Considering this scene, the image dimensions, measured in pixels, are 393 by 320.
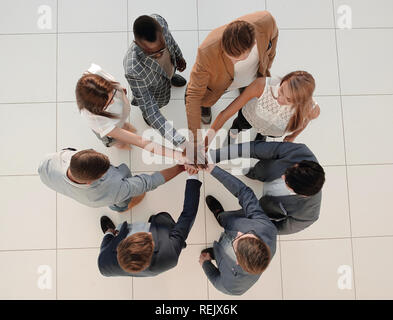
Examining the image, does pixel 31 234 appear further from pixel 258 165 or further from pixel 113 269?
pixel 258 165

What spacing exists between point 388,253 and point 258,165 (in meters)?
1.68

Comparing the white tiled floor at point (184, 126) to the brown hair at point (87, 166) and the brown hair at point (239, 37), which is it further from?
the brown hair at point (239, 37)

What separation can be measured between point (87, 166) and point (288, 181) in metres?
1.17

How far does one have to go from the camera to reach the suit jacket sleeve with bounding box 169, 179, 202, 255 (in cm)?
183

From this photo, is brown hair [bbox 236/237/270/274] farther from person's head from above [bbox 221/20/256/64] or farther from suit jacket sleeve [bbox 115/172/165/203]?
person's head from above [bbox 221/20/256/64]

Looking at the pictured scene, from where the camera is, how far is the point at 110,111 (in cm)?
179

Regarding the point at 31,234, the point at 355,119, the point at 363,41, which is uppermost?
the point at 363,41

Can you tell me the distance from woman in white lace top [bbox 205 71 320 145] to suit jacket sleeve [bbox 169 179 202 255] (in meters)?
0.63

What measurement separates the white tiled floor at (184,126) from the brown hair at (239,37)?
1.17 meters

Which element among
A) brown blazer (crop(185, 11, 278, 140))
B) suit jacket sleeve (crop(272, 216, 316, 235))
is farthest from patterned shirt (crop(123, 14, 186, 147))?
suit jacket sleeve (crop(272, 216, 316, 235))

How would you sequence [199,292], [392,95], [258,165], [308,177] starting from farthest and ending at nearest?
[392,95] → [199,292] → [258,165] → [308,177]

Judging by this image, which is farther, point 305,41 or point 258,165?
point 305,41

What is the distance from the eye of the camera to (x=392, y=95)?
2691mm

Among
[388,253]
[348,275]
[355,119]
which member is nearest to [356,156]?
[355,119]
